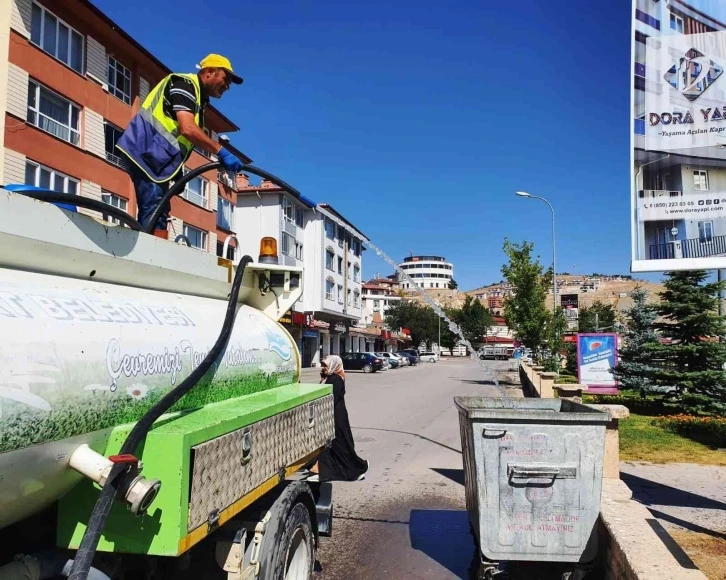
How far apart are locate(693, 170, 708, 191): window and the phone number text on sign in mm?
125

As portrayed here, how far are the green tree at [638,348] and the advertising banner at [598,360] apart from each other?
285 millimetres

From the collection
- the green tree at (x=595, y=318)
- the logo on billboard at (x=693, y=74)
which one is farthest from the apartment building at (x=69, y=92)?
the green tree at (x=595, y=318)

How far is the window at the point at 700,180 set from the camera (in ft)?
24.8

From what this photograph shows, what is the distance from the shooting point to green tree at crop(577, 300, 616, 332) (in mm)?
45784

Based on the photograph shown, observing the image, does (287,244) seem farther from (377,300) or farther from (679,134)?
(377,300)

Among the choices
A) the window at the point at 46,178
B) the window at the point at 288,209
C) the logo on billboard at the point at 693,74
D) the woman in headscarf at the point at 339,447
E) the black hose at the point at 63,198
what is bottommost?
the woman in headscarf at the point at 339,447

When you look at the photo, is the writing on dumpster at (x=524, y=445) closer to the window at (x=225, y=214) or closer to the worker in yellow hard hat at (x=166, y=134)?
the worker in yellow hard hat at (x=166, y=134)

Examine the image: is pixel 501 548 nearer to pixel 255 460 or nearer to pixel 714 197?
pixel 255 460

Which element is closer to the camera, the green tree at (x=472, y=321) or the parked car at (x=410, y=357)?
the parked car at (x=410, y=357)

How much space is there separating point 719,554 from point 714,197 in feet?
14.3

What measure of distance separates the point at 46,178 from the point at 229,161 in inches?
741

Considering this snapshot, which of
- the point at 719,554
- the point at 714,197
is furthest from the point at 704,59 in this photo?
the point at 719,554

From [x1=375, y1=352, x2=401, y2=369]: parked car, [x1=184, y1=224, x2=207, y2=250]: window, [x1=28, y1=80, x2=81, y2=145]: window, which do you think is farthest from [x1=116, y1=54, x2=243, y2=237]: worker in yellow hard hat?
[x1=375, y1=352, x2=401, y2=369]: parked car

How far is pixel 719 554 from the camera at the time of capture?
5.11m
